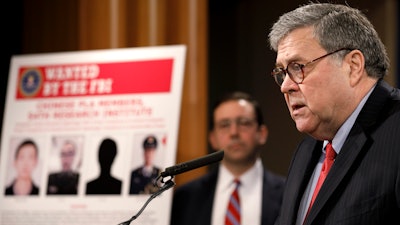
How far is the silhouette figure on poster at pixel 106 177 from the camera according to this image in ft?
11.3

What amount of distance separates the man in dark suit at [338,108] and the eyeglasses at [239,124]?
171cm

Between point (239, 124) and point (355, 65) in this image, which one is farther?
point (239, 124)

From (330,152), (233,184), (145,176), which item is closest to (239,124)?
(233,184)

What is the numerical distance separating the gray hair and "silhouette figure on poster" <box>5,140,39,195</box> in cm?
205

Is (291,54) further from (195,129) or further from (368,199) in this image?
(195,129)

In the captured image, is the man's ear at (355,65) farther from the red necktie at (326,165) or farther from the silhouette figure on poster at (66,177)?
the silhouette figure on poster at (66,177)

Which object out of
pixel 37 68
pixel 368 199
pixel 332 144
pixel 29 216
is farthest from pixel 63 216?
pixel 368 199

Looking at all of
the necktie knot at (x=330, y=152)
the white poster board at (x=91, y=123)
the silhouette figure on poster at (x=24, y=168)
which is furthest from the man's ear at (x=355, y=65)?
the silhouette figure on poster at (x=24, y=168)

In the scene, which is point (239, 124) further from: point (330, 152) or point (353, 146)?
point (353, 146)

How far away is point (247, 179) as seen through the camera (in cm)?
373

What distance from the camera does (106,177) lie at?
3482 millimetres

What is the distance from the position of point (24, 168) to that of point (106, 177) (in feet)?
1.58

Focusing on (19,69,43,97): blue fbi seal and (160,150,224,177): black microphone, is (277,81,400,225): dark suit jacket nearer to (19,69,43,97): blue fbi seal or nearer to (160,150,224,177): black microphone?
(160,150,224,177): black microphone

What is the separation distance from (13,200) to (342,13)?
2274 millimetres
